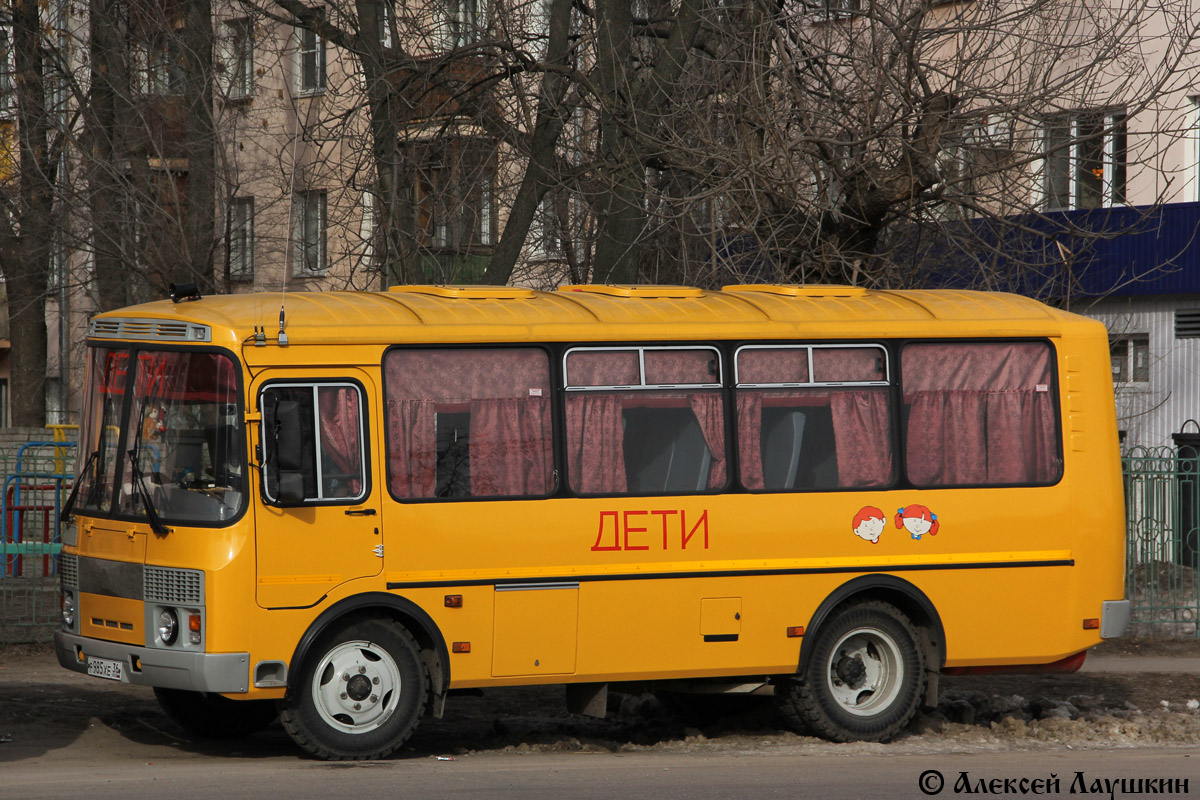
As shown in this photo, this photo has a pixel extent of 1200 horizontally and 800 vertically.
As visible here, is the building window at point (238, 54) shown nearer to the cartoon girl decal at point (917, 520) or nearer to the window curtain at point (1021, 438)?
the window curtain at point (1021, 438)

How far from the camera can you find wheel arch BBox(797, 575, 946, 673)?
32.6ft

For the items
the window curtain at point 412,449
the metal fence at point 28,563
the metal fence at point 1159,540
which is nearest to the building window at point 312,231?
the metal fence at point 28,563

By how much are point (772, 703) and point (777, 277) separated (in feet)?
16.5

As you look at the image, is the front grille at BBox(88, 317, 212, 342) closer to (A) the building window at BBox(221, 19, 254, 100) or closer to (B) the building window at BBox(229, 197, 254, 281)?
(B) the building window at BBox(229, 197, 254, 281)

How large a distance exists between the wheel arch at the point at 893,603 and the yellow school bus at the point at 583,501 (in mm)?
21

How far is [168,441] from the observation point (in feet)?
29.3

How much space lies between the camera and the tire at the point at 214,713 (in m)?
9.97

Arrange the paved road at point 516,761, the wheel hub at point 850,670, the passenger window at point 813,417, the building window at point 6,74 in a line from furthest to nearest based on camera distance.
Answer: the building window at point 6,74, the wheel hub at point 850,670, the passenger window at point 813,417, the paved road at point 516,761

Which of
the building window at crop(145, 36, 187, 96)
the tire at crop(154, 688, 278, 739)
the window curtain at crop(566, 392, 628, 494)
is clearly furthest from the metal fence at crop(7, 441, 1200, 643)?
the building window at crop(145, 36, 187, 96)

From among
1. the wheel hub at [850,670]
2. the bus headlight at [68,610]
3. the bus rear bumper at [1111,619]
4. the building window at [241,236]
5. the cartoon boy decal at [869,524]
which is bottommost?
the wheel hub at [850,670]

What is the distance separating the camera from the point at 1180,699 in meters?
12.2

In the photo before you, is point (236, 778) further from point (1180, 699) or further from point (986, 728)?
point (1180, 699)

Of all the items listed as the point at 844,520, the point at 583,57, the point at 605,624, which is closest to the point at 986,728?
the point at 844,520

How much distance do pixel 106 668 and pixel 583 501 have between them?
2926 mm
